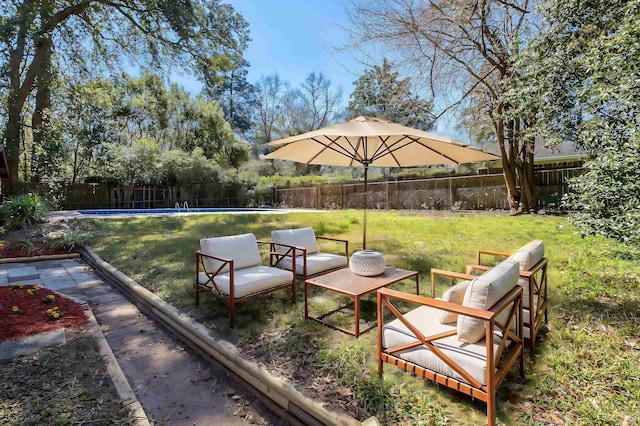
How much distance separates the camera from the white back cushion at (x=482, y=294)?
73.1 inches

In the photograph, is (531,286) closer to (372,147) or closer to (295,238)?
(295,238)

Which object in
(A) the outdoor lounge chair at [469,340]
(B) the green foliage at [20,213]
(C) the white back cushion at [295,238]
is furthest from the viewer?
(B) the green foliage at [20,213]

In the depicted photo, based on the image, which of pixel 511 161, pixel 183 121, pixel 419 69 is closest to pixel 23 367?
pixel 419 69

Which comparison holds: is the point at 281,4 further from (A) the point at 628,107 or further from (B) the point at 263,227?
(A) the point at 628,107

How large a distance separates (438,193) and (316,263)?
32.0 feet

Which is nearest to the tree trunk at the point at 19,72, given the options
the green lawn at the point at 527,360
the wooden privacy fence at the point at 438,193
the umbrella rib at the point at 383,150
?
the green lawn at the point at 527,360

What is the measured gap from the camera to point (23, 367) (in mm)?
2543

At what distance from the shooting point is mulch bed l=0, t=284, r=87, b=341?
3211 mm

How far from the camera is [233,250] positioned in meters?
3.76

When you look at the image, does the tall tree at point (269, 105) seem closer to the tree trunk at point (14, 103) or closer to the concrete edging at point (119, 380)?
the tree trunk at point (14, 103)

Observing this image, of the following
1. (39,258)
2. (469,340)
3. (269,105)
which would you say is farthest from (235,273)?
(269,105)

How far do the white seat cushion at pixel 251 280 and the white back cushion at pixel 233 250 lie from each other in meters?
0.10

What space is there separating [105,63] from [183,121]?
22.0 feet

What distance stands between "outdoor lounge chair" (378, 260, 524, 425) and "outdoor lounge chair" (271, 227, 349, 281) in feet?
6.08
